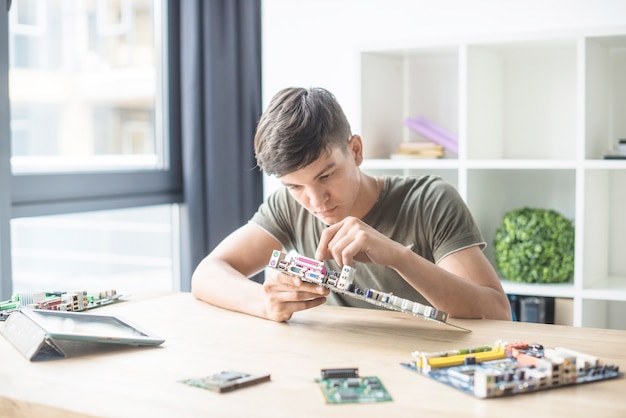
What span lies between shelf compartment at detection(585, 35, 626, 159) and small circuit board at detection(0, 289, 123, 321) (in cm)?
158

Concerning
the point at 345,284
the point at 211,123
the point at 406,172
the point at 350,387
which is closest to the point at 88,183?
the point at 211,123

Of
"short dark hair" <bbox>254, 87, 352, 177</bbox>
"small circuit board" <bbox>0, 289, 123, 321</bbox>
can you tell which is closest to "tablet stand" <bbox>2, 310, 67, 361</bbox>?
"small circuit board" <bbox>0, 289, 123, 321</bbox>

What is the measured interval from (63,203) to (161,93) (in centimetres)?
75

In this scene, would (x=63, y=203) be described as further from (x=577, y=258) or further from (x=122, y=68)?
(x=577, y=258)

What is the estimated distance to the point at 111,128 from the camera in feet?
10.1

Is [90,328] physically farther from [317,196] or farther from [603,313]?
[603,313]

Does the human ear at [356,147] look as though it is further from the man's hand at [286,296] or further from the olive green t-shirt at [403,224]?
the man's hand at [286,296]

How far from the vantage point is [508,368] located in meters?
1.11

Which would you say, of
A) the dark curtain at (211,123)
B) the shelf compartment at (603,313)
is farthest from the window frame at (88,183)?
the shelf compartment at (603,313)

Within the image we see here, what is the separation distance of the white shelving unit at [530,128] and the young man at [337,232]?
0.78m

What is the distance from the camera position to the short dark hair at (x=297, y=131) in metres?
1.61

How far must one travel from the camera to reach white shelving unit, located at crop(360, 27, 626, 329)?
2.45 m

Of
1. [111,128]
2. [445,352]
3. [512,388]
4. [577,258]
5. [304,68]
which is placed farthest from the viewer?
[304,68]

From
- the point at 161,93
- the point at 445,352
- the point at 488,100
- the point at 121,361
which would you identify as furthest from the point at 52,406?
the point at 161,93
